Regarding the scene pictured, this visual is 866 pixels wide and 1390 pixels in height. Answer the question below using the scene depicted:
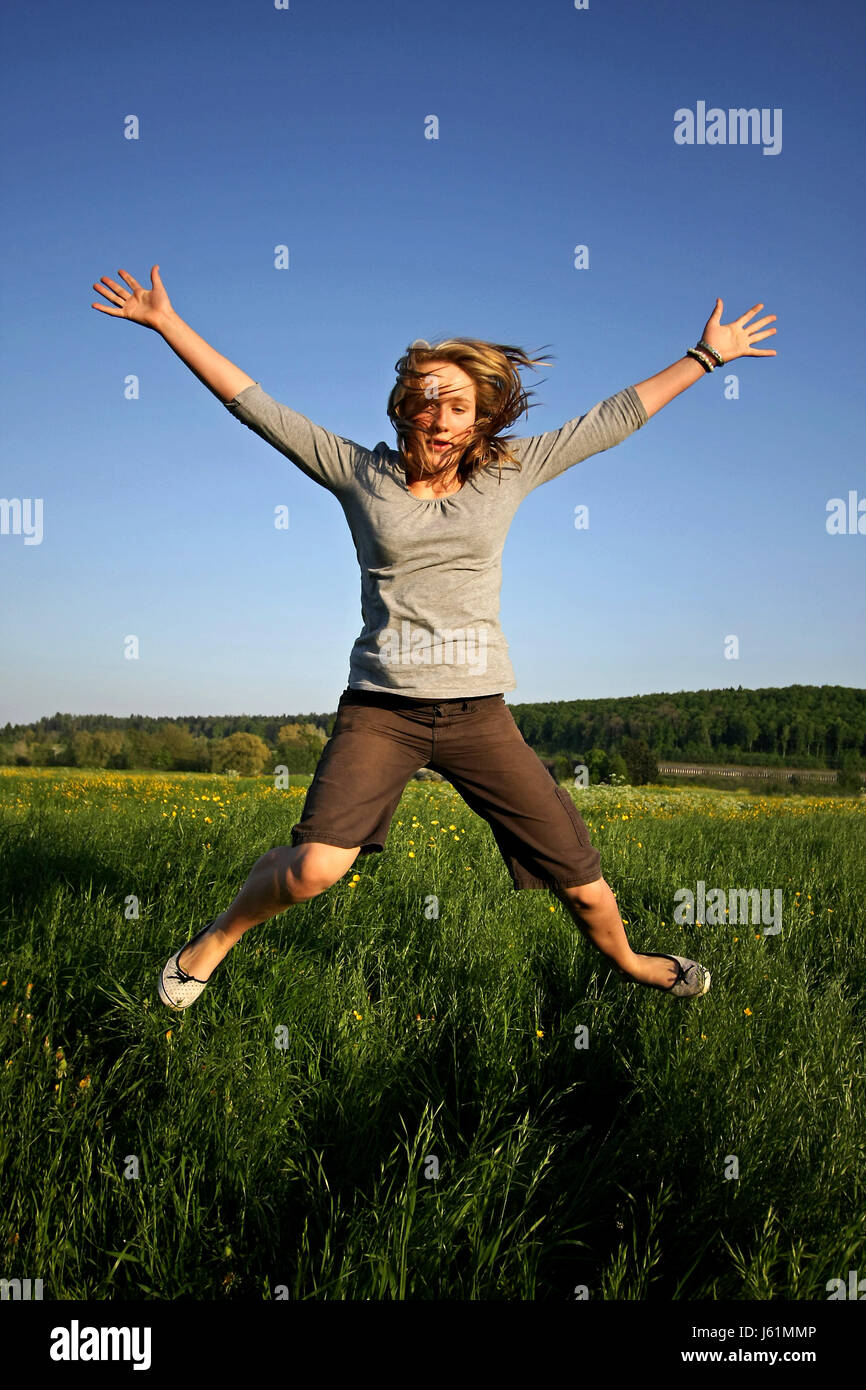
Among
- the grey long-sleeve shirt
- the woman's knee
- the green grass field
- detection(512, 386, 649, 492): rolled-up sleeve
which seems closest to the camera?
the green grass field

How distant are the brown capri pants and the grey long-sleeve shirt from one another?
0.28ft

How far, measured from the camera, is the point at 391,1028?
10.0 feet

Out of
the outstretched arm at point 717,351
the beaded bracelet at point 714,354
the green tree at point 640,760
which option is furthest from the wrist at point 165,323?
the green tree at point 640,760

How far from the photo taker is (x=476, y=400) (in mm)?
3203

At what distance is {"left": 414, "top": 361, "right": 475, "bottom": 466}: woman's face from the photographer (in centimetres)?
311

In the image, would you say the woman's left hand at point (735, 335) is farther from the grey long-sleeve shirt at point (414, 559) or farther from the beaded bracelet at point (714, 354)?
the grey long-sleeve shirt at point (414, 559)

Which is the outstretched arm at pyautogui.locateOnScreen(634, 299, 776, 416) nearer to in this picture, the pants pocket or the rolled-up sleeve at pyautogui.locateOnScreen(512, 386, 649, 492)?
the rolled-up sleeve at pyautogui.locateOnScreen(512, 386, 649, 492)

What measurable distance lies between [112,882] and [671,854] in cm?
421

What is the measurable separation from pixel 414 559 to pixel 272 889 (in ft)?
3.89

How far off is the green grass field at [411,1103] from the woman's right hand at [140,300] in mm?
2308

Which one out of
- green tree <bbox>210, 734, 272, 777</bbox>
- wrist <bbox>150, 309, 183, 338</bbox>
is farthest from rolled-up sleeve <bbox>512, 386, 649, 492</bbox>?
green tree <bbox>210, 734, 272, 777</bbox>

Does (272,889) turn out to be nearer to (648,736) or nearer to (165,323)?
(165,323)

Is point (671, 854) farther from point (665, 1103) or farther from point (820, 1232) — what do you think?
point (820, 1232)
